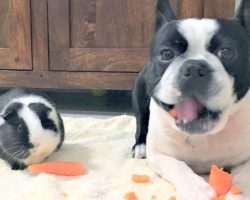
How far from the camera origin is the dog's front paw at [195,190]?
1.10 metres

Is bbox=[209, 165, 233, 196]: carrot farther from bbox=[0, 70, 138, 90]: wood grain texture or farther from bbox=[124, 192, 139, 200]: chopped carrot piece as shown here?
bbox=[0, 70, 138, 90]: wood grain texture

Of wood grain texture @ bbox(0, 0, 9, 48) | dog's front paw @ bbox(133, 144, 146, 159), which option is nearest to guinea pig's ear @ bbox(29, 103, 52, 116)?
dog's front paw @ bbox(133, 144, 146, 159)

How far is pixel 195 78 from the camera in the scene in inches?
43.8

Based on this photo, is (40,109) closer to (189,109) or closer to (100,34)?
(189,109)

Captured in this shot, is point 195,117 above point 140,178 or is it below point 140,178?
above

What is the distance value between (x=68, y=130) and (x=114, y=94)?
32.2 inches

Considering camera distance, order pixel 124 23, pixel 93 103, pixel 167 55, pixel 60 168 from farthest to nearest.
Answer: pixel 93 103, pixel 124 23, pixel 60 168, pixel 167 55

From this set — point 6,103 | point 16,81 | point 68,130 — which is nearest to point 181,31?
point 6,103

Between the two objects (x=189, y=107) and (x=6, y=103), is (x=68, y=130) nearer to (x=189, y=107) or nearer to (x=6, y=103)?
(x=6, y=103)

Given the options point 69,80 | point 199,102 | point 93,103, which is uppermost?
point 199,102

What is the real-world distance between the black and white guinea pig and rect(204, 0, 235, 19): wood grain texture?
38.6 inches

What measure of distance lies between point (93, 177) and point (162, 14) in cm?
52

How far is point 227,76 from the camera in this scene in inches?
45.6

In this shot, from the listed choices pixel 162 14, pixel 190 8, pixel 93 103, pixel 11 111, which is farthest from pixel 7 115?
pixel 93 103
